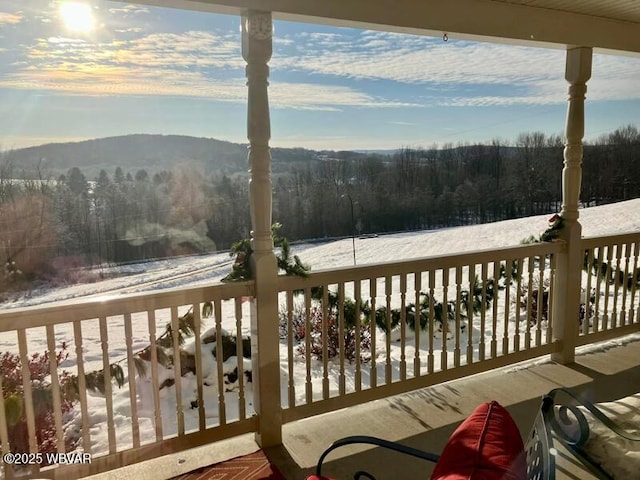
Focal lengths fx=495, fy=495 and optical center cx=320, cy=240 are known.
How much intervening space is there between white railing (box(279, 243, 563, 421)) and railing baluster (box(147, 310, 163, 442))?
67cm

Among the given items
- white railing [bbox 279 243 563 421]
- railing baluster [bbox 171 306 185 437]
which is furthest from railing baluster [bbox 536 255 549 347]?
railing baluster [bbox 171 306 185 437]

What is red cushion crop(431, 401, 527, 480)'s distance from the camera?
1.06m

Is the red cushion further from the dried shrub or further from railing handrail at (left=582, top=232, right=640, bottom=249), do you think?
railing handrail at (left=582, top=232, right=640, bottom=249)

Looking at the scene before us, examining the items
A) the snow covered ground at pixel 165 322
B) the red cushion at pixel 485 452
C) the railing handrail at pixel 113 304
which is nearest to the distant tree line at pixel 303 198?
the snow covered ground at pixel 165 322

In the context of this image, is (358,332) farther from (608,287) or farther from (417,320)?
(608,287)

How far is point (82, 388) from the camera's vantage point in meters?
2.26

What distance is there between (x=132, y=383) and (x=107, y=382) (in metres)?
0.11

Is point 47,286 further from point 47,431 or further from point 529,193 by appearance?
point 529,193

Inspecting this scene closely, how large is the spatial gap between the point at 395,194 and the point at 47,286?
2080 millimetres

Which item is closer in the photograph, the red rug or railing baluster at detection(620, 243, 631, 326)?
the red rug

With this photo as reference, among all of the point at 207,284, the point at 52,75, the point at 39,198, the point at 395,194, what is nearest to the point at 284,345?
the point at 207,284

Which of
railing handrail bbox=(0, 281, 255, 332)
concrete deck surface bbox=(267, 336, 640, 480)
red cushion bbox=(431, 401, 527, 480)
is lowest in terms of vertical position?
concrete deck surface bbox=(267, 336, 640, 480)

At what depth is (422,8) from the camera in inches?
109

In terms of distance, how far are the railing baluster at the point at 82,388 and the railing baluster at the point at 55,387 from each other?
0.09 meters
